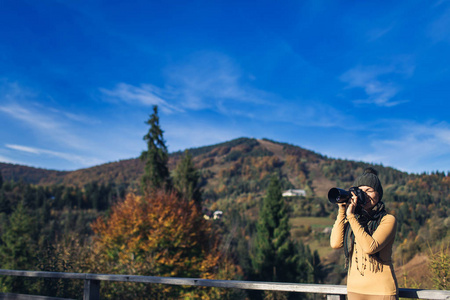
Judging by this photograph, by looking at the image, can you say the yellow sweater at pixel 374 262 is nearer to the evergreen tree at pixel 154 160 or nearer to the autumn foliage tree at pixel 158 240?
the autumn foliage tree at pixel 158 240

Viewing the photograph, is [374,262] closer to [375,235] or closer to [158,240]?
[375,235]

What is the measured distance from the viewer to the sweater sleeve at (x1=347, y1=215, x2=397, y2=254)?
1.99 metres

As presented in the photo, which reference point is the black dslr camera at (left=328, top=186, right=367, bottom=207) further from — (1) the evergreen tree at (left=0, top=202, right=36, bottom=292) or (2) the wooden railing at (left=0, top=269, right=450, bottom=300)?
(1) the evergreen tree at (left=0, top=202, right=36, bottom=292)

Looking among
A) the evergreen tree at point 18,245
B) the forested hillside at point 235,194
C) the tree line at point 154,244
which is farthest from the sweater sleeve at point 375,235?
the evergreen tree at point 18,245

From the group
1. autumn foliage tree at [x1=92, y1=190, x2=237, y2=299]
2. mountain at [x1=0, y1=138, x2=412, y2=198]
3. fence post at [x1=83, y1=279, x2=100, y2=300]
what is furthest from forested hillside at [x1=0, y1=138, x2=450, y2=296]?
autumn foliage tree at [x1=92, y1=190, x2=237, y2=299]

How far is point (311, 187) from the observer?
533 feet

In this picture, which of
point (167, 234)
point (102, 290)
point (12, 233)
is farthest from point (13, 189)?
point (102, 290)

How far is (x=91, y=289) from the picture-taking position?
3.50 metres

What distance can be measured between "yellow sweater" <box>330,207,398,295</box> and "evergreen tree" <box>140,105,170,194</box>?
22.2 meters

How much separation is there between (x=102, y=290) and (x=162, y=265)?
331 inches

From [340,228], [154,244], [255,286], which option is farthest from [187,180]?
[340,228]

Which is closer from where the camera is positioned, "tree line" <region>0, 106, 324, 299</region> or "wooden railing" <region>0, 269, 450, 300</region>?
"wooden railing" <region>0, 269, 450, 300</region>

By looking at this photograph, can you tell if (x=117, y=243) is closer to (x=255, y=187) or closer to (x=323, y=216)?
(x=323, y=216)

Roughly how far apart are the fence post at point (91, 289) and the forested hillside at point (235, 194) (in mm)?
7241
